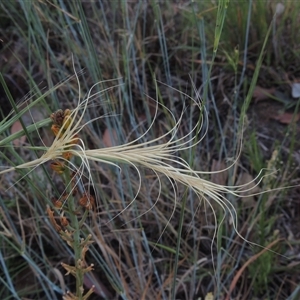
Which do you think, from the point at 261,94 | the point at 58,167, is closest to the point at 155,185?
→ the point at 261,94

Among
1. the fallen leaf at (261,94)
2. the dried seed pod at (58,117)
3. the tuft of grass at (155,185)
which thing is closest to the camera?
the dried seed pod at (58,117)

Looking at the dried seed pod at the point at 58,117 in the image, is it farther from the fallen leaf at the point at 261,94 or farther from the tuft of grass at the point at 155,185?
the fallen leaf at the point at 261,94

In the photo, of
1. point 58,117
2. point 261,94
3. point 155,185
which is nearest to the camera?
point 58,117

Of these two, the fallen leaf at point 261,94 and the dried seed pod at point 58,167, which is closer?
the dried seed pod at point 58,167

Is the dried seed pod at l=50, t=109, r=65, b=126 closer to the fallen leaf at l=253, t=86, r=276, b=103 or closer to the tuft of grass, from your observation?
the tuft of grass

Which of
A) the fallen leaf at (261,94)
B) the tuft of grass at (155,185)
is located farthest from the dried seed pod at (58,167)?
the fallen leaf at (261,94)

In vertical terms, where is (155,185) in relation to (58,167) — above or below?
below

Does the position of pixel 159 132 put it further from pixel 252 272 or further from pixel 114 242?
pixel 252 272

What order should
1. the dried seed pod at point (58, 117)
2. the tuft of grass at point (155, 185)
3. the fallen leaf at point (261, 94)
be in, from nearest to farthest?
the dried seed pod at point (58, 117) < the tuft of grass at point (155, 185) < the fallen leaf at point (261, 94)

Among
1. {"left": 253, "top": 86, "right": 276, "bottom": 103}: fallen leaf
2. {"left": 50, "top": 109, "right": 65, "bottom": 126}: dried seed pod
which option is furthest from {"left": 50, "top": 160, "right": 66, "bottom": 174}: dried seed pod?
{"left": 253, "top": 86, "right": 276, "bottom": 103}: fallen leaf

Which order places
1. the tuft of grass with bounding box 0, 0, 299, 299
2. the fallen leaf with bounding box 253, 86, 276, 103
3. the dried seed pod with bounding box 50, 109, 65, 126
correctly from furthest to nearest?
1. the fallen leaf with bounding box 253, 86, 276, 103
2. the tuft of grass with bounding box 0, 0, 299, 299
3. the dried seed pod with bounding box 50, 109, 65, 126

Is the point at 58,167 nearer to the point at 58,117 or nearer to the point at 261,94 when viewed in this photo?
the point at 58,117
